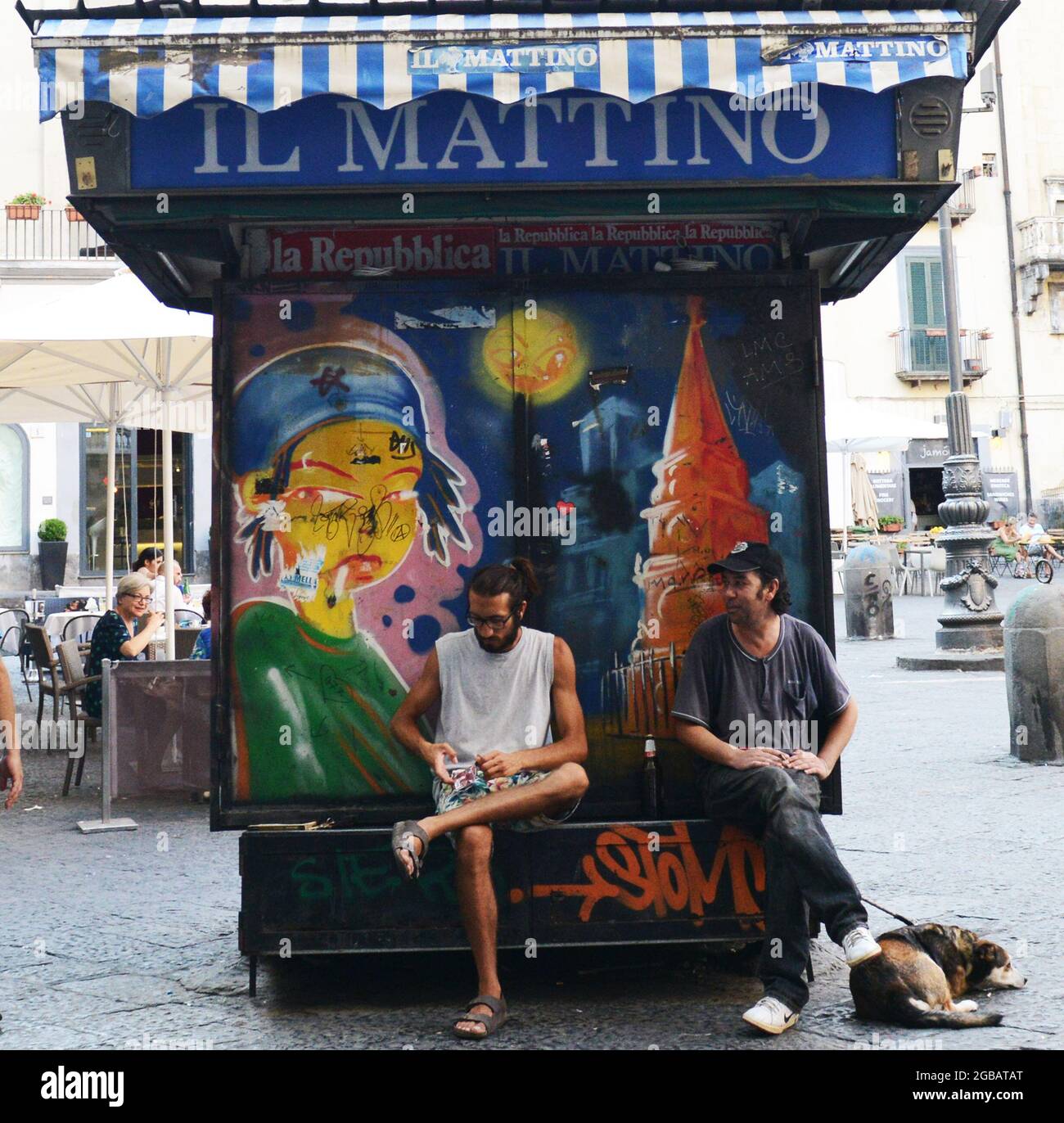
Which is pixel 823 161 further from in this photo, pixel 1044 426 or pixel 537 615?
pixel 1044 426

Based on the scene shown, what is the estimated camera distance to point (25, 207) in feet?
73.9

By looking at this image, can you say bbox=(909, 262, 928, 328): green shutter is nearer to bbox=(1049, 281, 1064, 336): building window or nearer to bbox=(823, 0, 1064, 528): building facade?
bbox=(823, 0, 1064, 528): building facade

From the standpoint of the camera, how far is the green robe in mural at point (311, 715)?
4.78 m

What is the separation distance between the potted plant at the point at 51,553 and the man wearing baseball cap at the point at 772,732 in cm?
1955

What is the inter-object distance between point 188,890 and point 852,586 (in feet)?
40.1

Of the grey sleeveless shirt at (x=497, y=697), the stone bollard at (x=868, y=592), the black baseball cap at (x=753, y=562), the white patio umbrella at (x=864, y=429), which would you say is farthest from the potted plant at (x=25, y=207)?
the black baseball cap at (x=753, y=562)

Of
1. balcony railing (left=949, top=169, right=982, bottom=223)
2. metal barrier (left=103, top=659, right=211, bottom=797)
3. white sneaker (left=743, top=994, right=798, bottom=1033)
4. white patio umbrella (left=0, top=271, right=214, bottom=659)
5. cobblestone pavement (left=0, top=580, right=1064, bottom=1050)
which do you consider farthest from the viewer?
balcony railing (left=949, top=169, right=982, bottom=223)

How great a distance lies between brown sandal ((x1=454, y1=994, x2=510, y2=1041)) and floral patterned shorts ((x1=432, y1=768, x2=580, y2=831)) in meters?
0.55

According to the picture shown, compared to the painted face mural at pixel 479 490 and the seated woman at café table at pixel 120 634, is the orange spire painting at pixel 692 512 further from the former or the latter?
the seated woman at café table at pixel 120 634

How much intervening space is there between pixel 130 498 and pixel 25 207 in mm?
5126

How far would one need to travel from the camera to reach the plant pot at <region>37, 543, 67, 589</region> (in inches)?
880

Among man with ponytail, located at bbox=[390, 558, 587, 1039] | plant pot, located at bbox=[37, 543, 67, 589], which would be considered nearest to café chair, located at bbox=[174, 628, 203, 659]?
man with ponytail, located at bbox=[390, 558, 587, 1039]

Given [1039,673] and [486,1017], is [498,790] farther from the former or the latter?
[1039,673]
